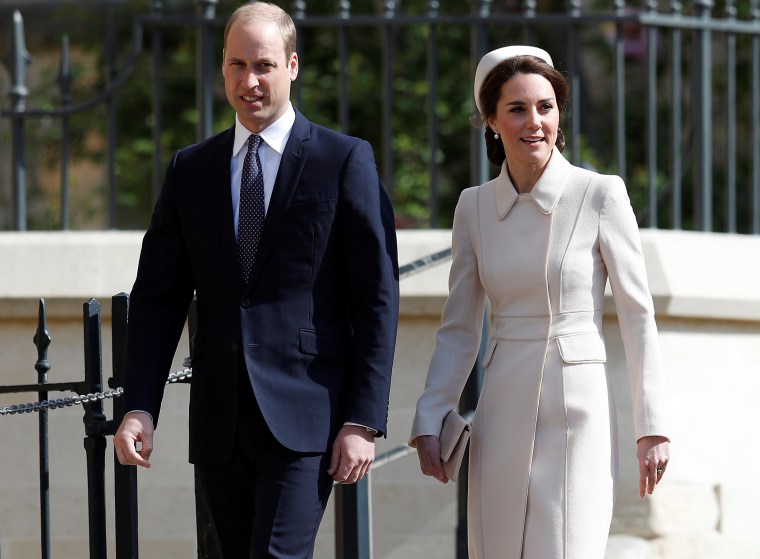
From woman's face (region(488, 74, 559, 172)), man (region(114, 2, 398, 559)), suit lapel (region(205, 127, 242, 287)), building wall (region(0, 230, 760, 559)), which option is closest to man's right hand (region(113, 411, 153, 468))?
man (region(114, 2, 398, 559))

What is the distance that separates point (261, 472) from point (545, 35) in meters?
6.63

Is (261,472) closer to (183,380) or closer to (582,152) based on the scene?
(183,380)

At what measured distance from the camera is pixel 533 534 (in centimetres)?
326

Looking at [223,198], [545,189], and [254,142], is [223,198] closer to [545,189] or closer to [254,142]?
[254,142]

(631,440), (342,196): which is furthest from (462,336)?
(631,440)

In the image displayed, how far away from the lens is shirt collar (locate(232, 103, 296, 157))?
11.0ft

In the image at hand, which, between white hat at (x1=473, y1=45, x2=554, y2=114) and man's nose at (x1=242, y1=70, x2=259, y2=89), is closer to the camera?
man's nose at (x1=242, y1=70, x2=259, y2=89)

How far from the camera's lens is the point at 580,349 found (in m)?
3.29

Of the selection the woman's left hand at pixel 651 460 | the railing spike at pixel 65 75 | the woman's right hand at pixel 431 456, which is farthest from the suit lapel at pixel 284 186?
the railing spike at pixel 65 75

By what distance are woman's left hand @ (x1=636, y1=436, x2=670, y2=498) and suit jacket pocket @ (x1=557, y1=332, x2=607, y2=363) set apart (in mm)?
225

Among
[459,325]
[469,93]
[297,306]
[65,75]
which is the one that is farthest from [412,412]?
[469,93]

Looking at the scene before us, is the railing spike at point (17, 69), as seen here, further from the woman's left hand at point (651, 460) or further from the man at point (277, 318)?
the woman's left hand at point (651, 460)

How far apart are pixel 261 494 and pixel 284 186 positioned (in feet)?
2.38

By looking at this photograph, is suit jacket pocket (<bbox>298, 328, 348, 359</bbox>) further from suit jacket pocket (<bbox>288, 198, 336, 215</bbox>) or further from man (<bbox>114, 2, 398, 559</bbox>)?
suit jacket pocket (<bbox>288, 198, 336, 215</bbox>)
